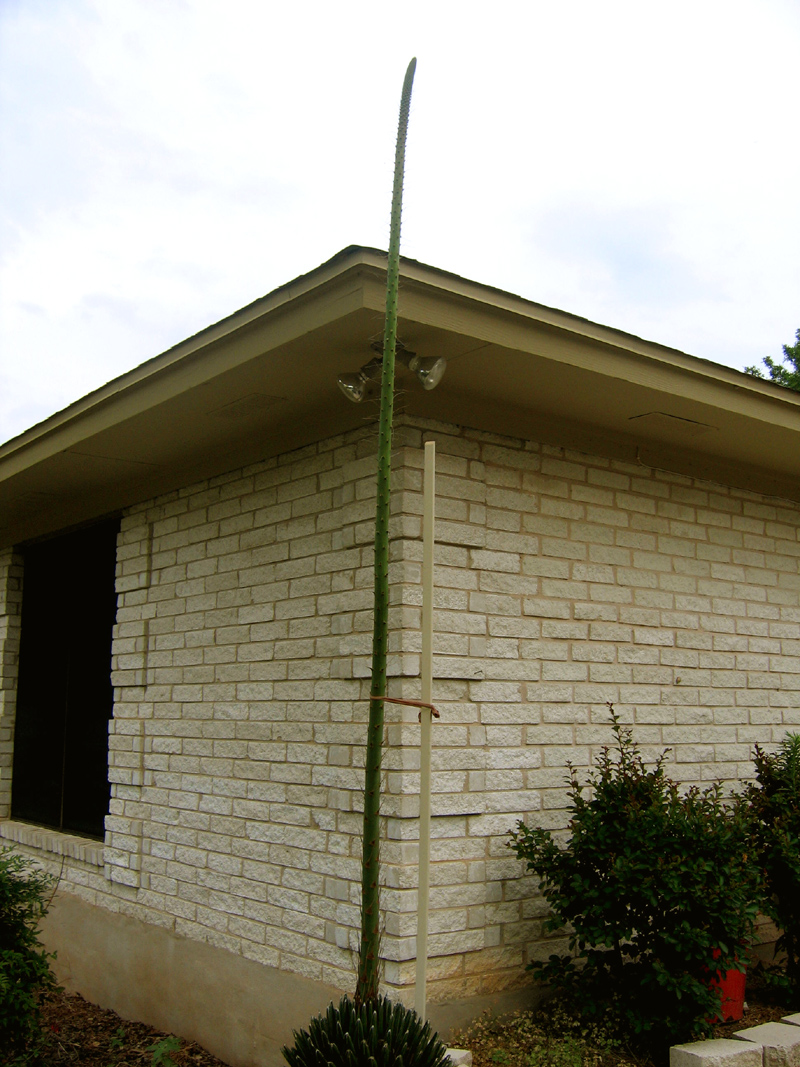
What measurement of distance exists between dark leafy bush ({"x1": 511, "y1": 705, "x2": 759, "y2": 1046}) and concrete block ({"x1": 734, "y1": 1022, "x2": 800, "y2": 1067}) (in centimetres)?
27

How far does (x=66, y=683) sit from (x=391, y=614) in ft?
16.2

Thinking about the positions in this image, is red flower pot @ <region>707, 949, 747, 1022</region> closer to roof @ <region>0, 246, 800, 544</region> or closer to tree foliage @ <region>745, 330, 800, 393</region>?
roof @ <region>0, 246, 800, 544</region>

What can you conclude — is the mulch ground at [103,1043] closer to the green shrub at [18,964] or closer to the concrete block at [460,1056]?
the green shrub at [18,964]

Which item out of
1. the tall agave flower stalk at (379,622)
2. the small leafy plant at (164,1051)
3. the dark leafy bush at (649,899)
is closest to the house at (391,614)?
the small leafy plant at (164,1051)

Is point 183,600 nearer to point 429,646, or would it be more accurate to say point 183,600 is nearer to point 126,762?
point 126,762

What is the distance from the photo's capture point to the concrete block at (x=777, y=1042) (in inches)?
178

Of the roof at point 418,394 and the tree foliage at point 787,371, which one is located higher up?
the tree foliage at point 787,371

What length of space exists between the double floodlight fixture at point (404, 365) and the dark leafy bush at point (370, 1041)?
2.55m

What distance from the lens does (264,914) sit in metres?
5.69

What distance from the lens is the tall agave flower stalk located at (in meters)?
3.48

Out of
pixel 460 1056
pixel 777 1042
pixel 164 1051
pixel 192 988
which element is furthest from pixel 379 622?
pixel 192 988

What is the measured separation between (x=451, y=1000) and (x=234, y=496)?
322cm

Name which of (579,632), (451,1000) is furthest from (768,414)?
(451,1000)

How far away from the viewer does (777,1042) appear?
459 cm
